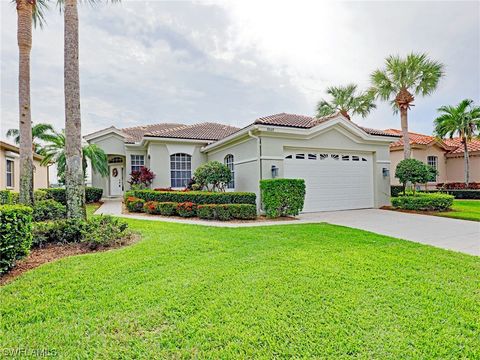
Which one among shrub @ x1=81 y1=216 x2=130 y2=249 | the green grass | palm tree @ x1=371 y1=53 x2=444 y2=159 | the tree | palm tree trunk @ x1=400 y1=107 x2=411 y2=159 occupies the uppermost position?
palm tree @ x1=371 y1=53 x2=444 y2=159

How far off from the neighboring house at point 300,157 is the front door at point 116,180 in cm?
499

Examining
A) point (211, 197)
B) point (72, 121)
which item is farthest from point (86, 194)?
point (72, 121)

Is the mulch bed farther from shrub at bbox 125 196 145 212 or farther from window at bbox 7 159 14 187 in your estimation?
window at bbox 7 159 14 187

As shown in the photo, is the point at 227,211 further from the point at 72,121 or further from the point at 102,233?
the point at 72,121

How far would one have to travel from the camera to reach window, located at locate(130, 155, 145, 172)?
19.8 m

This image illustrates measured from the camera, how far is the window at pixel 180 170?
18.0 meters

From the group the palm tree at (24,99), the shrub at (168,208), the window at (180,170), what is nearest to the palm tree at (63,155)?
the window at (180,170)

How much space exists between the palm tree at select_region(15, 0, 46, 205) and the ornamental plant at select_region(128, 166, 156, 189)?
7.45m

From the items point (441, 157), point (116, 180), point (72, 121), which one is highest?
point (441, 157)

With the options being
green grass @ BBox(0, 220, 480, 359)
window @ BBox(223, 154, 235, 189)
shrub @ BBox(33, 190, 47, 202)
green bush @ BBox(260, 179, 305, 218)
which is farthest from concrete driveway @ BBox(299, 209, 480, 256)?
shrub @ BBox(33, 190, 47, 202)

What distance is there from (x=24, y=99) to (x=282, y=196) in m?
10.1

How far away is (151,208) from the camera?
12414mm

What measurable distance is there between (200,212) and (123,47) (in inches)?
345

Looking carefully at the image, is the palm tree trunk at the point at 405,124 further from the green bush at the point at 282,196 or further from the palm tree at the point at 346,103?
the green bush at the point at 282,196
